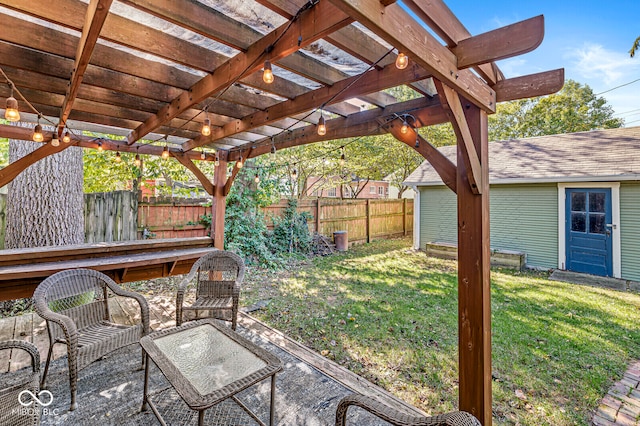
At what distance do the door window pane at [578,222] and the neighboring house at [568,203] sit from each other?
0.7 inches

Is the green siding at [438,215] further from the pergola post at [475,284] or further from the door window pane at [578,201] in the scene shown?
the pergola post at [475,284]

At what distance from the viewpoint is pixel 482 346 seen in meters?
1.89

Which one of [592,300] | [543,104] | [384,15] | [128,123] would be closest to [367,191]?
[543,104]

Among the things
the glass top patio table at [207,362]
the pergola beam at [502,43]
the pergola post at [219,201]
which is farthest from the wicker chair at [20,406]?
the pergola post at [219,201]

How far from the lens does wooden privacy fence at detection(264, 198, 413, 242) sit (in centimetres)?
854

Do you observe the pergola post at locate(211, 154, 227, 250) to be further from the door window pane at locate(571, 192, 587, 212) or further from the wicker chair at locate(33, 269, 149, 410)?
the door window pane at locate(571, 192, 587, 212)

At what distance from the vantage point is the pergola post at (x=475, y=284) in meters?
1.89

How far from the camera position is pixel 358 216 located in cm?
972

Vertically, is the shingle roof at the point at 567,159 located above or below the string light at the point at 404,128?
above

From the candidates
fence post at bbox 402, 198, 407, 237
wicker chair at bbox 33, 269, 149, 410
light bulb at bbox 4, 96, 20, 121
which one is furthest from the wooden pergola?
fence post at bbox 402, 198, 407, 237

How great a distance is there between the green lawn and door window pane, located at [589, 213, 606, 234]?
1.49 metres

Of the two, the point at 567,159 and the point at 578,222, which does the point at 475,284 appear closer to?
the point at 578,222

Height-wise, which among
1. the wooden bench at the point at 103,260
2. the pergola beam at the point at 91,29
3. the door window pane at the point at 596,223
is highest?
the pergola beam at the point at 91,29

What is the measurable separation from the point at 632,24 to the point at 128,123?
1171 centimetres
